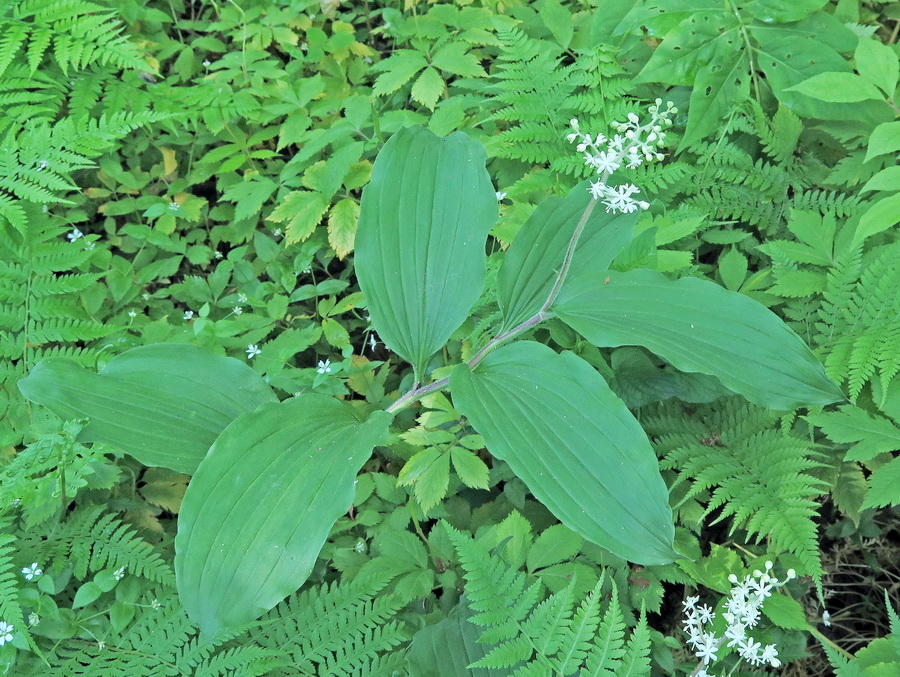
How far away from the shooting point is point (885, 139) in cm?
200

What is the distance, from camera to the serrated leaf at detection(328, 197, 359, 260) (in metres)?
2.55

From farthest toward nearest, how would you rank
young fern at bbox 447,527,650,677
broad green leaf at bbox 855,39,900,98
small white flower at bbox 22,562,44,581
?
broad green leaf at bbox 855,39,900,98
small white flower at bbox 22,562,44,581
young fern at bbox 447,527,650,677

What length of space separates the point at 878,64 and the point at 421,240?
171cm

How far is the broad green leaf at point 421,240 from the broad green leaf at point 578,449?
0.24 m

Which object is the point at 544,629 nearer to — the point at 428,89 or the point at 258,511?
the point at 258,511

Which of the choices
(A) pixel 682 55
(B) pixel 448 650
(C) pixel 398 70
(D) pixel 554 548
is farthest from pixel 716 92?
(B) pixel 448 650

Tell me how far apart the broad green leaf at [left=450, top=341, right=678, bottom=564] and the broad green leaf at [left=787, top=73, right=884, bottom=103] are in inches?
57.2

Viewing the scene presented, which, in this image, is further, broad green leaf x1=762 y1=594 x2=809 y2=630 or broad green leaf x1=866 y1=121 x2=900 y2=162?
broad green leaf x1=866 y1=121 x2=900 y2=162

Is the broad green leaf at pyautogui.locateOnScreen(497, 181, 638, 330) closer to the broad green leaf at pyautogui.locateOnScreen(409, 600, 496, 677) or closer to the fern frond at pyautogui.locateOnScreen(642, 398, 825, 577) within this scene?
the fern frond at pyautogui.locateOnScreen(642, 398, 825, 577)

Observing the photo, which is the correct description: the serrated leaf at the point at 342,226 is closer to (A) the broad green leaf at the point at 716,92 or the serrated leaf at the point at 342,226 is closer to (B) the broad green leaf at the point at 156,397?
(B) the broad green leaf at the point at 156,397

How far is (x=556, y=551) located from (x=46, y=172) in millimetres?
2415

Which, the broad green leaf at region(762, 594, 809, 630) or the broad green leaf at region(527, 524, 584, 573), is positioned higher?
the broad green leaf at region(527, 524, 584, 573)

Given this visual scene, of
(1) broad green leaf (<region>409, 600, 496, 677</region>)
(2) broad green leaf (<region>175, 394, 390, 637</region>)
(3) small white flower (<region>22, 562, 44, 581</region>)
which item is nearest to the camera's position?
(2) broad green leaf (<region>175, 394, 390, 637</region>)

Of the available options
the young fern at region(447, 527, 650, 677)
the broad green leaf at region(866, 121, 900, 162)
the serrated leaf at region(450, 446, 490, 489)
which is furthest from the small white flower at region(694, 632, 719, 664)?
the broad green leaf at region(866, 121, 900, 162)
